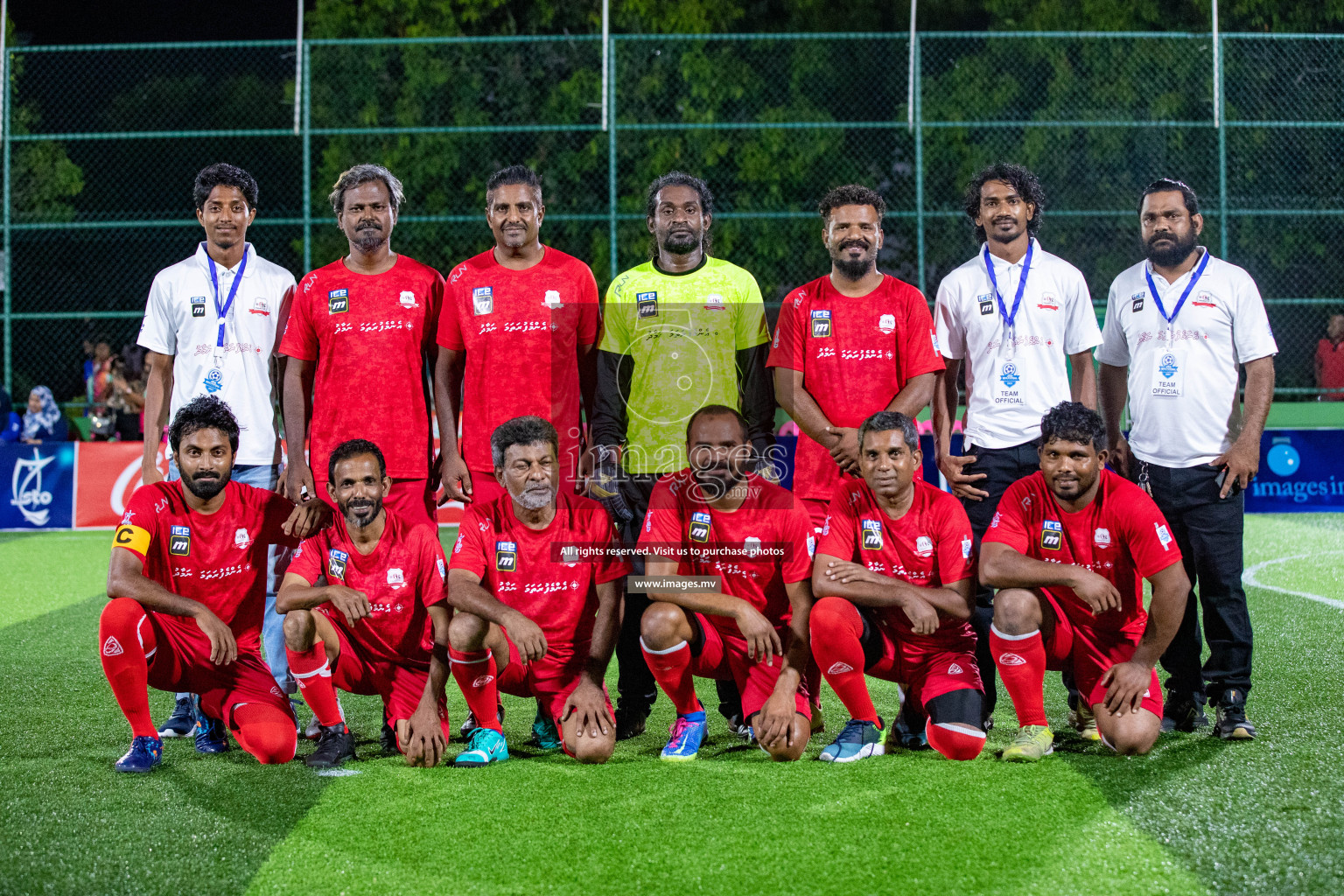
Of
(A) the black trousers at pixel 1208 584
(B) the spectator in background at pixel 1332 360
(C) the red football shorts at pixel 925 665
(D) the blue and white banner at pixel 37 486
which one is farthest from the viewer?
(B) the spectator in background at pixel 1332 360

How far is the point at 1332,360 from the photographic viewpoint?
41.9 feet

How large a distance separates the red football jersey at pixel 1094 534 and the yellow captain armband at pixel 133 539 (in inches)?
119

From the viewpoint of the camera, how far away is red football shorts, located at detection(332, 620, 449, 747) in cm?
431

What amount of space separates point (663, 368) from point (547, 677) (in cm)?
124

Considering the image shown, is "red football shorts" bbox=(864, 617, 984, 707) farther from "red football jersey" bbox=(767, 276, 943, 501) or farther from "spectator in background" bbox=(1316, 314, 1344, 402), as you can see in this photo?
"spectator in background" bbox=(1316, 314, 1344, 402)

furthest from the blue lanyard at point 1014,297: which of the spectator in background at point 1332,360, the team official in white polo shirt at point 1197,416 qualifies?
the spectator in background at point 1332,360

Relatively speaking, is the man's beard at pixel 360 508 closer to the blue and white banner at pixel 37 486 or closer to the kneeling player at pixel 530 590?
the kneeling player at pixel 530 590

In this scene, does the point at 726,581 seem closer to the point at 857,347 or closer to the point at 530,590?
the point at 530,590

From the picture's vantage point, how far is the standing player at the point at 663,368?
15.0 feet

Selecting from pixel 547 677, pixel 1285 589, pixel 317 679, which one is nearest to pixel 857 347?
pixel 547 677

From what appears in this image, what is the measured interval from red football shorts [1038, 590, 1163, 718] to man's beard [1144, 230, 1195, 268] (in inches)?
56.7

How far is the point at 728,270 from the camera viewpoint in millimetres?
4703

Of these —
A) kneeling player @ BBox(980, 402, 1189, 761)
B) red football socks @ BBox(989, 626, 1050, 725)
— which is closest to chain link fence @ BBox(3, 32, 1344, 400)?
kneeling player @ BBox(980, 402, 1189, 761)

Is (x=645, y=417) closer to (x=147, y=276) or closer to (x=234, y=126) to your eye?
(x=147, y=276)
